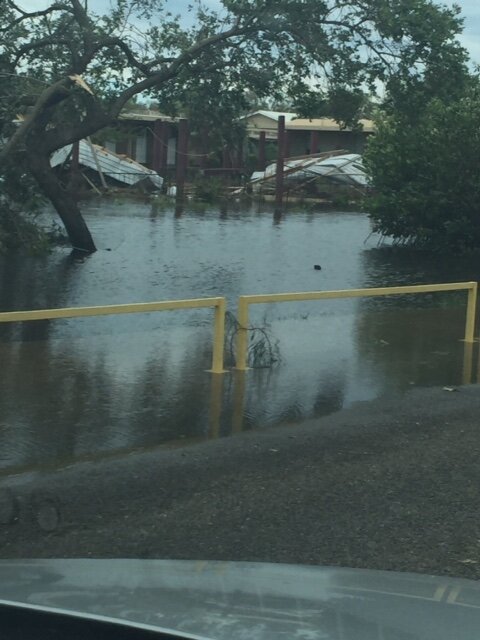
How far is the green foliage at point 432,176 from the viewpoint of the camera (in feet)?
77.9

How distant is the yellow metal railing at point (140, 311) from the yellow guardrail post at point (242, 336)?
0.19m

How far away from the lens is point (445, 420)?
27.4 feet

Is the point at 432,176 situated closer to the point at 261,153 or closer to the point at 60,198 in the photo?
the point at 60,198

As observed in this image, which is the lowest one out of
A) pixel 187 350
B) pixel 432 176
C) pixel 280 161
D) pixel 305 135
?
pixel 187 350

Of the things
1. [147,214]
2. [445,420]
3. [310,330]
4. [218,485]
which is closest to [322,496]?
[218,485]

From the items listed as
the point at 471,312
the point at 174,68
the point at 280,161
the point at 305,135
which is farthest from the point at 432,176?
the point at 305,135

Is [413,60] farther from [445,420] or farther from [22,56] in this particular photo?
[445,420]

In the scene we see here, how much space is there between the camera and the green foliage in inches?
934

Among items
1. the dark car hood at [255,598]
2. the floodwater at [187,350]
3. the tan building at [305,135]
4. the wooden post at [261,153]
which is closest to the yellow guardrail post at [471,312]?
the floodwater at [187,350]

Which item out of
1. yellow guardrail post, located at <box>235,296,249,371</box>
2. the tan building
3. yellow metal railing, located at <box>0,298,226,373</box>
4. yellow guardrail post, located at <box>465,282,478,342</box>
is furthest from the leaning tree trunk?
the tan building

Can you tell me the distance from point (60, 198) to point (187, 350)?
38.6 ft

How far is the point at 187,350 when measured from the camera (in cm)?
1134

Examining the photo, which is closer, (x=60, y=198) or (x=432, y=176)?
(x=60, y=198)

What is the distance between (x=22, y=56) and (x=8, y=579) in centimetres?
1793
